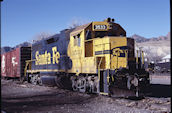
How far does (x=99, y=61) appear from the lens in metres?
10.5

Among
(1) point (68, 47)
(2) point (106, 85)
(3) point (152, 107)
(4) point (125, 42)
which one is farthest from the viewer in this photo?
(1) point (68, 47)

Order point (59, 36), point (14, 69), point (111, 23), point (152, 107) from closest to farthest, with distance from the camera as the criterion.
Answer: point (152, 107), point (111, 23), point (59, 36), point (14, 69)

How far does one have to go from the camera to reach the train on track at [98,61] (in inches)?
386

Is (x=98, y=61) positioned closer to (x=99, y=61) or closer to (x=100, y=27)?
(x=99, y=61)

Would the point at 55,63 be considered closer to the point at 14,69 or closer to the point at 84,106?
the point at 84,106

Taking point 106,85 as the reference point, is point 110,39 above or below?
above

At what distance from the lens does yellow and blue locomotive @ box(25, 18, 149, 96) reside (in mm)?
9812

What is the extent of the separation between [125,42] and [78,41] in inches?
101

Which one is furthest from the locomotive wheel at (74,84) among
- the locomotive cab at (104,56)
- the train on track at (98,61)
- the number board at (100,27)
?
the number board at (100,27)

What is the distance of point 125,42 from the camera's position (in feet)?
34.4

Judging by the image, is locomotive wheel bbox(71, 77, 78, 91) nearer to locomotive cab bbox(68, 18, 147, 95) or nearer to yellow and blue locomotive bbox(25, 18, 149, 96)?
yellow and blue locomotive bbox(25, 18, 149, 96)

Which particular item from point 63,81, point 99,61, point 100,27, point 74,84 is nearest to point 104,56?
point 99,61

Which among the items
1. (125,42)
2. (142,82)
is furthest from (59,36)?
(142,82)

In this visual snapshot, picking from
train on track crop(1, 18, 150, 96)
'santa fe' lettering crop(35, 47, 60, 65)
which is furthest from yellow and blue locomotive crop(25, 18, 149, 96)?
'santa fe' lettering crop(35, 47, 60, 65)
